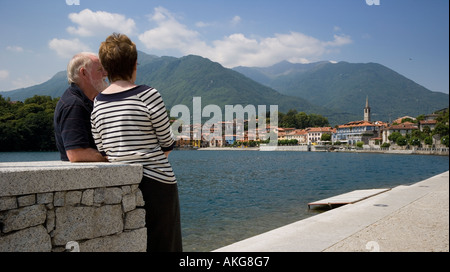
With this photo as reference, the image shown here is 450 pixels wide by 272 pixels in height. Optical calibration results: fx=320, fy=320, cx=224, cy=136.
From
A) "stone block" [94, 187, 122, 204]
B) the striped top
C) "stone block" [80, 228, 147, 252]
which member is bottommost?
"stone block" [80, 228, 147, 252]

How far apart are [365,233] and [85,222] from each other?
4.58m

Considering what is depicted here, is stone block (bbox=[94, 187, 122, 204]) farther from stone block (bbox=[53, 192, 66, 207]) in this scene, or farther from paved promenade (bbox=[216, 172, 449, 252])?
paved promenade (bbox=[216, 172, 449, 252])

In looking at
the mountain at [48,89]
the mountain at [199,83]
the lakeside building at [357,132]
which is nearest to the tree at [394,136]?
the lakeside building at [357,132]

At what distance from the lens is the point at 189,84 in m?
41.2

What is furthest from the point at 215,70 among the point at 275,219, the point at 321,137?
the point at 275,219

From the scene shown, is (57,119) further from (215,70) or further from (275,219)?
(215,70)

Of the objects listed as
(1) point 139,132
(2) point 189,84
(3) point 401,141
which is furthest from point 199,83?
(3) point 401,141

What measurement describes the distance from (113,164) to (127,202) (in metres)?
0.25

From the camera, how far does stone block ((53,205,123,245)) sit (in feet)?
5.59

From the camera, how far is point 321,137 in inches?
4220

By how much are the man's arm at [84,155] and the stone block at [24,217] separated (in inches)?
14.0

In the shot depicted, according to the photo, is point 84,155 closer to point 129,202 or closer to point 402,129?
point 129,202

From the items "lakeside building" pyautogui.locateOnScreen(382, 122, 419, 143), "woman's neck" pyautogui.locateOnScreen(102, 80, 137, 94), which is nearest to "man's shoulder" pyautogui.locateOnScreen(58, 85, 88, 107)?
"woman's neck" pyautogui.locateOnScreen(102, 80, 137, 94)

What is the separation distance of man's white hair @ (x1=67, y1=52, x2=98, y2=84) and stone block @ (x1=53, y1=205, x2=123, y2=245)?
0.79 metres
